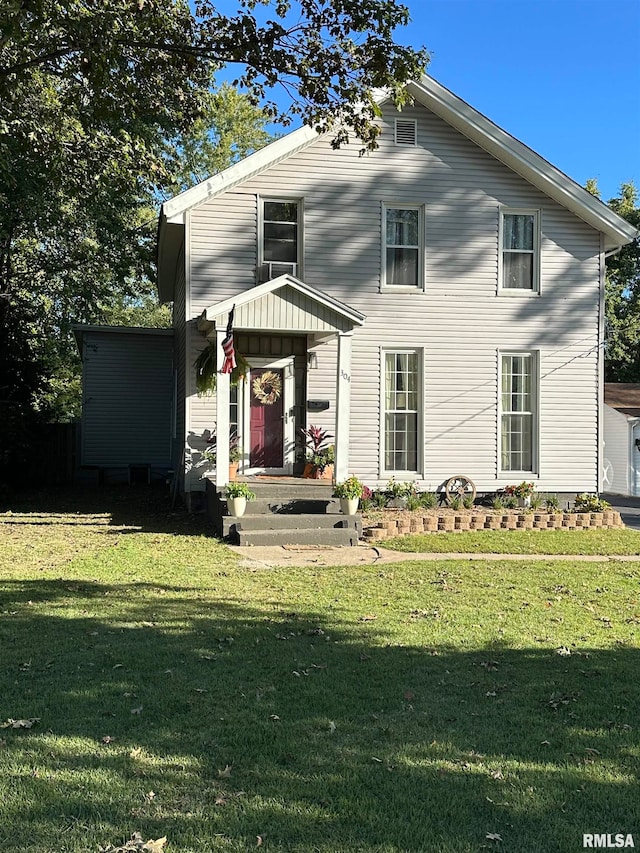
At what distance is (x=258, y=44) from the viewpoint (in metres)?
7.89

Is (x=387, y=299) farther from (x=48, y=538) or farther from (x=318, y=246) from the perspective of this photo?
(x=48, y=538)

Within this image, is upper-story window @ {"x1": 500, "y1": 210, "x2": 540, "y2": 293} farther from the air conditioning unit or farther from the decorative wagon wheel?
the air conditioning unit

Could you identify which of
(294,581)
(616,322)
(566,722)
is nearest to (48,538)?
(294,581)

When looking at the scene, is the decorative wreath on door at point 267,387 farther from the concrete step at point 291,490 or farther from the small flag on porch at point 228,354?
the small flag on porch at point 228,354

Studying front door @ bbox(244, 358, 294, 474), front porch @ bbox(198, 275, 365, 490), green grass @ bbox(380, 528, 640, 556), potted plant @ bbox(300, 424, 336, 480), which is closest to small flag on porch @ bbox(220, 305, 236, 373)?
front porch @ bbox(198, 275, 365, 490)

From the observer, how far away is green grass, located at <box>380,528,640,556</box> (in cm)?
1024

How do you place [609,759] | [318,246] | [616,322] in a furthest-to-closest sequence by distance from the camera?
1. [616,322]
2. [318,246]
3. [609,759]

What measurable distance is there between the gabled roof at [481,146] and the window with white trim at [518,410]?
9.70 feet

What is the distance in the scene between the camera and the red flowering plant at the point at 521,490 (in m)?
13.7

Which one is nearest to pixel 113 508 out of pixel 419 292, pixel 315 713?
pixel 419 292

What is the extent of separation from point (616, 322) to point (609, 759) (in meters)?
28.2

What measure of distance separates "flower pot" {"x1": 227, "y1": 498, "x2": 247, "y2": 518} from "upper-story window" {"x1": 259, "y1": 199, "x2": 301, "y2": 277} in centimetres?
464

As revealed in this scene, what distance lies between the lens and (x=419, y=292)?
1361 centimetres
